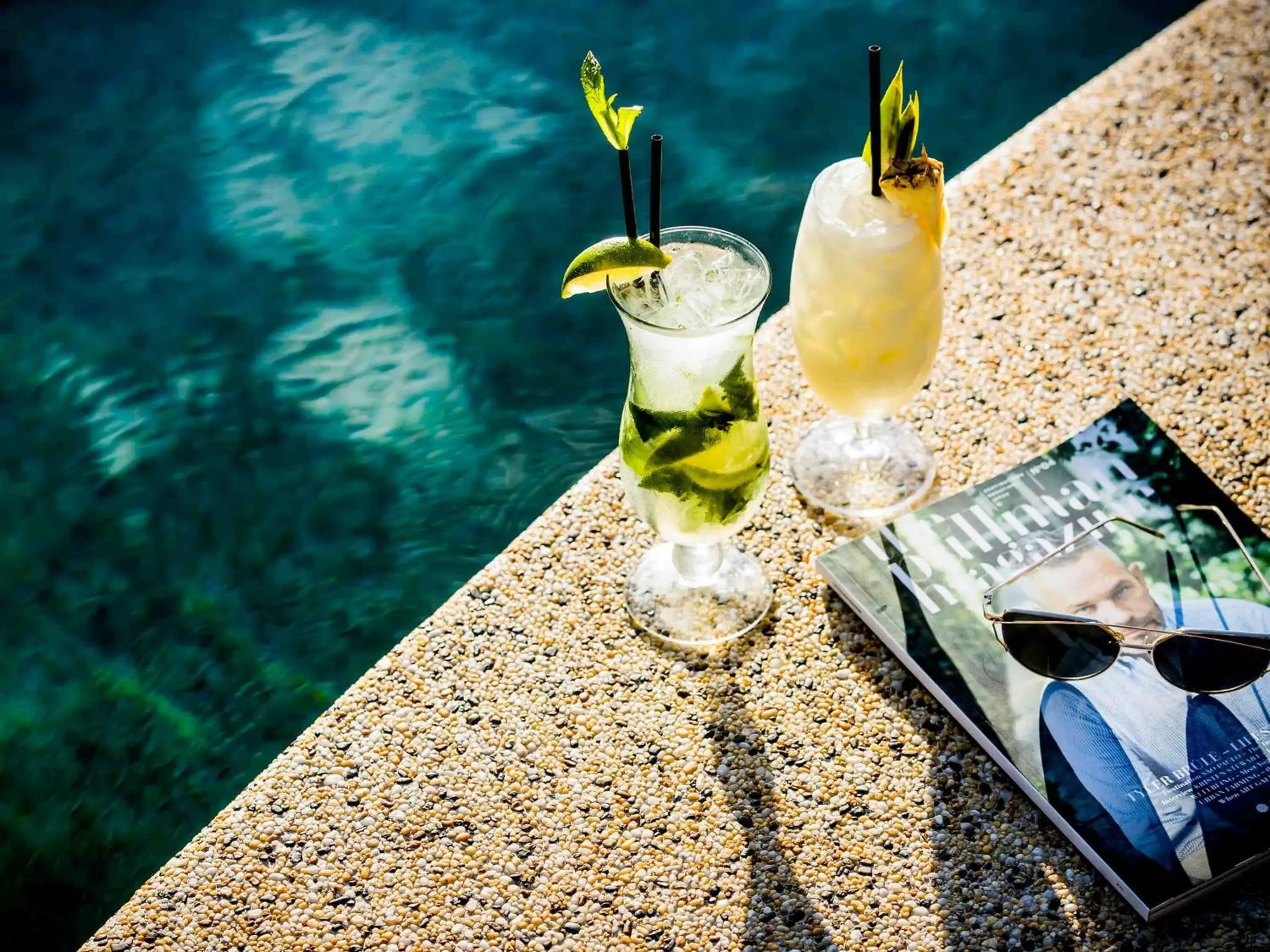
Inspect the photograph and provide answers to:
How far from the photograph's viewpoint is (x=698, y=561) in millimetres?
1624

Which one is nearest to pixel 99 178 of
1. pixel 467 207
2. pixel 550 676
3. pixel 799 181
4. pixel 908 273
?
pixel 467 207

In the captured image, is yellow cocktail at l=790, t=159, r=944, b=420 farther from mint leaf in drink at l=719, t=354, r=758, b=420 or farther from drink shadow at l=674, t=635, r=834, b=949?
drink shadow at l=674, t=635, r=834, b=949

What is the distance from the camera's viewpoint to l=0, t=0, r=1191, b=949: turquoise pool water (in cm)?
207

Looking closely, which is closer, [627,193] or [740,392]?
[627,193]

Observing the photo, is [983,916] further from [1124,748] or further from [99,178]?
[99,178]

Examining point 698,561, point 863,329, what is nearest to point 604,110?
point 863,329

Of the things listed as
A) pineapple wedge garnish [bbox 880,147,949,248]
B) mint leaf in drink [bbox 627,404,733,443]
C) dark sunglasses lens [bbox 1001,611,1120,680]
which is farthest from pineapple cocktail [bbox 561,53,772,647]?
dark sunglasses lens [bbox 1001,611,1120,680]

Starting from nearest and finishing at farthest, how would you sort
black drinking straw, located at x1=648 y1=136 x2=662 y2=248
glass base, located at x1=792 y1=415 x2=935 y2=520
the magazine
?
black drinking straw, located at x1=648 y1=136 x2=662 y2=248
the magazine
glass base, located at x1=792 y1=415 x2=935 y2=520

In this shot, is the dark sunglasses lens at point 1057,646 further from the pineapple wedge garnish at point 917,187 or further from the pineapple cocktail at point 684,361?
the pineapple wedge garnish at point 917,187

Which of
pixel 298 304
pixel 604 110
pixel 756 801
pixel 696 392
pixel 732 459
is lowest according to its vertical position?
pixel 298 304

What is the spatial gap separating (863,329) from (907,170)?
215 millimetres

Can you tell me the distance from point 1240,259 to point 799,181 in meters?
1.24

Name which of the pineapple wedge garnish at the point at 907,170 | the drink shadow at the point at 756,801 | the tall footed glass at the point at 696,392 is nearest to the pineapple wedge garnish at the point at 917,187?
the pineapple wedge garnish at the point at 907,170

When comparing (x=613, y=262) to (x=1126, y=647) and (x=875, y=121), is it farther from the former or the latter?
(x=1126, y=647)
